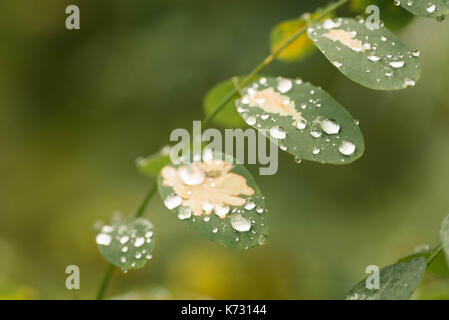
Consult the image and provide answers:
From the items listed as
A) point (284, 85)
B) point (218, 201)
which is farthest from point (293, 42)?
point (218, 201)

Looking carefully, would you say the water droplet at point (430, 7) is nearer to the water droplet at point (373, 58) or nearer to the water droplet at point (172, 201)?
the water droplet at point (373, 58)

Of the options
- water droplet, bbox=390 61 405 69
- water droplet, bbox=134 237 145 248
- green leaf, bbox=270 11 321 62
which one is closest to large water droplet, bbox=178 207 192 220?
water droplet, bbox=134 237 145 248

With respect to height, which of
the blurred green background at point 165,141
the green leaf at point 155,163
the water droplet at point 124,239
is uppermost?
the blurred green background at point 165,141

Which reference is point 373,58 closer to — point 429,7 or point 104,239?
point 429,7

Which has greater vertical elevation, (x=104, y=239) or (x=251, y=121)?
(x=251, y=121)

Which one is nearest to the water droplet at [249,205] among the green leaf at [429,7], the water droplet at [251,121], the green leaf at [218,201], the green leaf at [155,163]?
the green leaf at [218,201]

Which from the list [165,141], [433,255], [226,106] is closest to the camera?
[433,255]

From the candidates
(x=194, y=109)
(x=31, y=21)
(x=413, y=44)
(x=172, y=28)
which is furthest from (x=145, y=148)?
(x=413, y=44)
